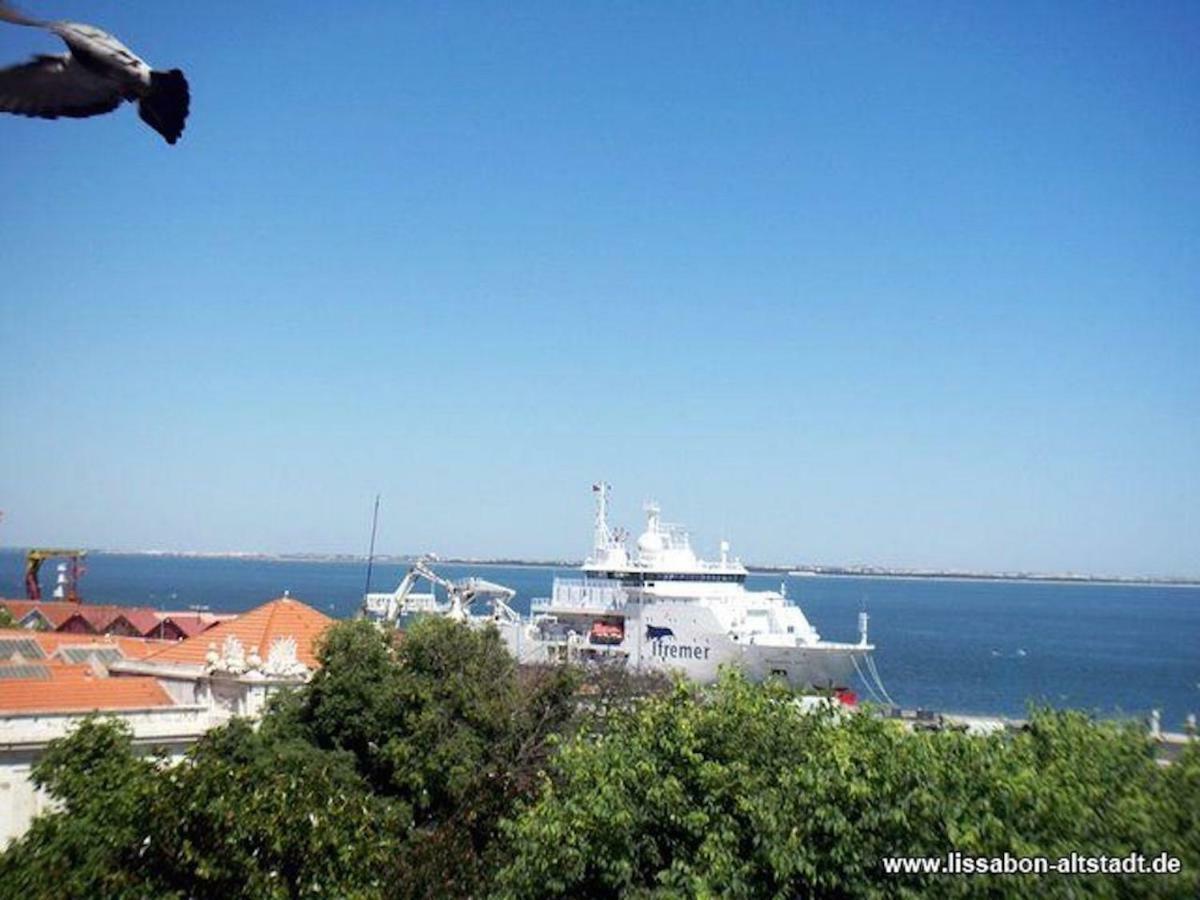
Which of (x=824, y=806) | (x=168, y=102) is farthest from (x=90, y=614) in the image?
(x=168, y=102)

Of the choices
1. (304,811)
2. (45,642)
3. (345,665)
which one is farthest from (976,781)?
(45,642)

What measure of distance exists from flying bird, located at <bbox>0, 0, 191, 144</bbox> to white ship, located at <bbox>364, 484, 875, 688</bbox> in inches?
1577

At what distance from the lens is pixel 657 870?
12609 mm

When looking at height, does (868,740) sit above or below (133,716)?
above

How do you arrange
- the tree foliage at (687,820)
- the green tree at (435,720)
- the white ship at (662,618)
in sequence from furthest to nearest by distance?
the white ship at (662,618)
the green tree at (435,720)
the tree foliage at (687,820)

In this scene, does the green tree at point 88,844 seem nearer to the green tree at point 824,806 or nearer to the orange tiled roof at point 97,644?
the green tree at point 824,806

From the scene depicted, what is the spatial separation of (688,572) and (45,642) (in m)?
25.3

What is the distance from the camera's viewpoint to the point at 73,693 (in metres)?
22.8

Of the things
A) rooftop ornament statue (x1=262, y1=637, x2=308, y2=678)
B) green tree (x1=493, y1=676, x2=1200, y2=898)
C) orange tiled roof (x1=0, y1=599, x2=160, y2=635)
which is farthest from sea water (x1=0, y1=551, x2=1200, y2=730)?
orange tiled roof (x1=0, y1=599, x2=160, y2=635)

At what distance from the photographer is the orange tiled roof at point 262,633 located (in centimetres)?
2827

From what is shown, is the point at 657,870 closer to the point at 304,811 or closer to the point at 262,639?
the point at 304,811

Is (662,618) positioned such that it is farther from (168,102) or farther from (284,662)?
(168,102)

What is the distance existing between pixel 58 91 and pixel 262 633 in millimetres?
27319

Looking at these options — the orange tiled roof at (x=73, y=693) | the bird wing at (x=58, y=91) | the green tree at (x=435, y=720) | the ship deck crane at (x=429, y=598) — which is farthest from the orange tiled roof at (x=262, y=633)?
the bird wing at (x=58, y=91)
